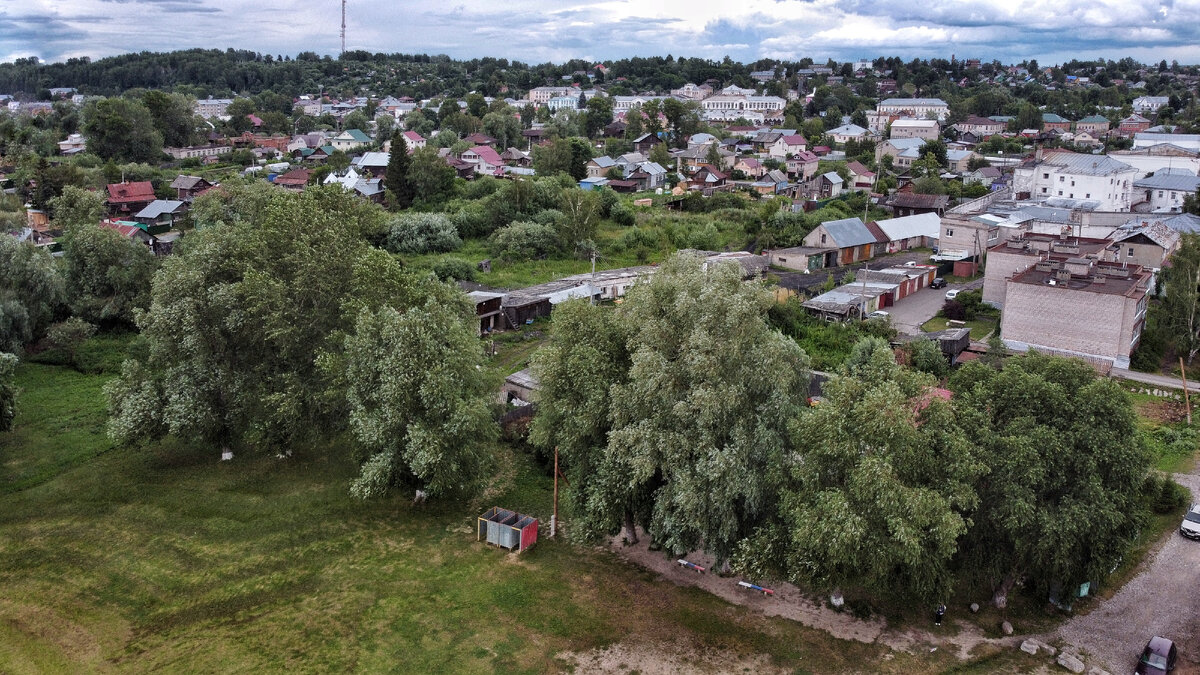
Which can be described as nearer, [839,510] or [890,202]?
[839,510]

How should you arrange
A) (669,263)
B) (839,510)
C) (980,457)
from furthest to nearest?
1. (669,263)
2. (980,457)
3. (839,510)

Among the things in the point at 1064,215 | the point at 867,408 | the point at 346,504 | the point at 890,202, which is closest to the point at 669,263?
the point at 867,408

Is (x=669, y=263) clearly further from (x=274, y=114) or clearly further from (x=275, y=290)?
(x=274, y=114)

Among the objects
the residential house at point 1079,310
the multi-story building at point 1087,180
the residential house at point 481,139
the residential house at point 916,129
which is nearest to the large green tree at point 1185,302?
the residential house at point 1079,310

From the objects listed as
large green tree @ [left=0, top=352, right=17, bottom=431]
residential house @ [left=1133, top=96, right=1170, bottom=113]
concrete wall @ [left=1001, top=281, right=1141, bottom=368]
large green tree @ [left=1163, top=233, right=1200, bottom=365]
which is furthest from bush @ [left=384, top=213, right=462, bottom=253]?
residential house @ [left=1133, top=96, right=1170, bottom=113]

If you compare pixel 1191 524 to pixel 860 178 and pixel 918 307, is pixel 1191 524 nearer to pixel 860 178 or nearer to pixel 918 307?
pixel 918 307

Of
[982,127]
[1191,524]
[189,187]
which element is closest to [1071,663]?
[1191,524]
